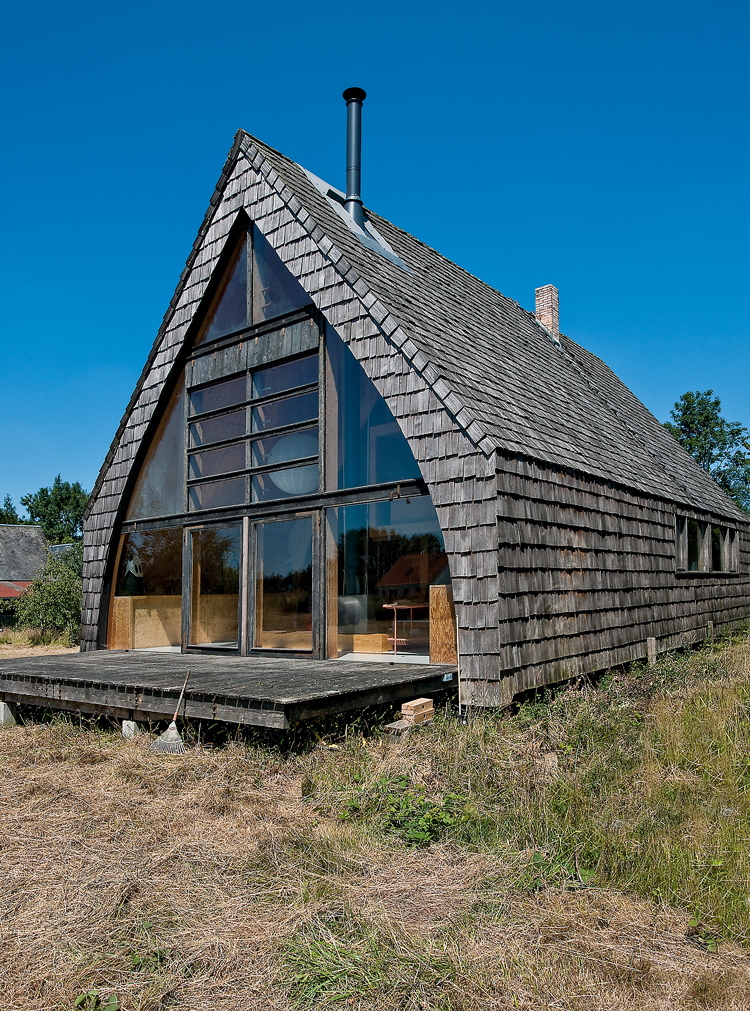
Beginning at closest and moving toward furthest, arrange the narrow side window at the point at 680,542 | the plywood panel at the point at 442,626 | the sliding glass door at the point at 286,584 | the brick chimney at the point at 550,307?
the plywood panel at the point at 442,626 < the sliding glass door at the point at 286,584 < the narrow side window at the point at 680,542 < the brick chimney at the point at 550,307

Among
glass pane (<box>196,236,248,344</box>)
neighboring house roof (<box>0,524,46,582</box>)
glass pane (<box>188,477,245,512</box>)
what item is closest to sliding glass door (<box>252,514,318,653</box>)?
glass pane (<box>188,477,245,512</box>)

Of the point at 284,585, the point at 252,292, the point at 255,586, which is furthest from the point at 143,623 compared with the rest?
the point at 252,292

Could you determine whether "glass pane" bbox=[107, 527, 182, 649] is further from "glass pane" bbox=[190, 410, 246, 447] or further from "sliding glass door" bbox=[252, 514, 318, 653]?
"sliding glass door" bbox=[252, 514, 318, 653]

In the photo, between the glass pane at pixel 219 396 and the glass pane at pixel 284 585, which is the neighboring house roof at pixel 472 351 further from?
the glass pane at pixel 284 585

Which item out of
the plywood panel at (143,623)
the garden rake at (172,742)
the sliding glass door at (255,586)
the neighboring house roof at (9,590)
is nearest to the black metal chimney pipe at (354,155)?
the sliding glass door at (255,586)

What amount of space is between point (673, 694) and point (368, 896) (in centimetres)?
508

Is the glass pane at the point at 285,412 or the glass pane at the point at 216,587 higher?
the glass pane at the point at 285,412

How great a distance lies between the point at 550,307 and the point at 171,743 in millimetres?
13080

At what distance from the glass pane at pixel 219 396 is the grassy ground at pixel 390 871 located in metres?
5.56

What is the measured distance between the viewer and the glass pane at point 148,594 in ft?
35.8

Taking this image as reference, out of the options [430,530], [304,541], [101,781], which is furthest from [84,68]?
[101,781]

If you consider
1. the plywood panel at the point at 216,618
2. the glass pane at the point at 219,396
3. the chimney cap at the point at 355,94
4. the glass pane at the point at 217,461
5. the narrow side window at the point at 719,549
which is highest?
the chimney cap at the point at 355,94

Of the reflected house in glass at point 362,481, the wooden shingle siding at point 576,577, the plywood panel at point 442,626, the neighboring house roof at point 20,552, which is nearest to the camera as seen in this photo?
the wooden shingle siding at point 576,577

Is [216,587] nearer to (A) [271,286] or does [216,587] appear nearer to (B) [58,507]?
(A) [271,286]
